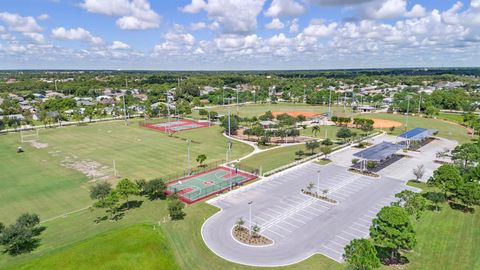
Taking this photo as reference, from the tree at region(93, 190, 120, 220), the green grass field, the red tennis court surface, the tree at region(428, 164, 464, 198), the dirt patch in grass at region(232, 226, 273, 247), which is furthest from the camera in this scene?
the red tennis court surface

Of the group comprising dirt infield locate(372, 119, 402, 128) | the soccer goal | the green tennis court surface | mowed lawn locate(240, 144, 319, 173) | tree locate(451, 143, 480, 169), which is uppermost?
tree locate(451, 143, 480, 169)

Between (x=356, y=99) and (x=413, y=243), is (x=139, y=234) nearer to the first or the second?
(x=413, y=243)

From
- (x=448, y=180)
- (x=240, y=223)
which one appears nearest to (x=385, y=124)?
(x=448, y=180)

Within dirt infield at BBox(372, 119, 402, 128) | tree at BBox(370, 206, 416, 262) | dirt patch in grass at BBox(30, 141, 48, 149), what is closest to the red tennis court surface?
dirt patch in grass at BBox(30, 141, 48, 149)

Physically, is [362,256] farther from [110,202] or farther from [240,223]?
[110,202]

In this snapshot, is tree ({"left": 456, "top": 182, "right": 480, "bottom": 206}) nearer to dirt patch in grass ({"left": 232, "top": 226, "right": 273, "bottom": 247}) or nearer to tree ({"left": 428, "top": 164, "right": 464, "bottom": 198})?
tree ({"left": 428, "top": 164, "right": 464, "bottom": 198})

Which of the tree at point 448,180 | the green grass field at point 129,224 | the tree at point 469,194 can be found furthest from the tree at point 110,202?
the tree at point 469,194

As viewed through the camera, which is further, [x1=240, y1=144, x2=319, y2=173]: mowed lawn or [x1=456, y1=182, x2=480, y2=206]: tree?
[x1=240, y1=144, x2=319, y2=173]: mowed lawn
